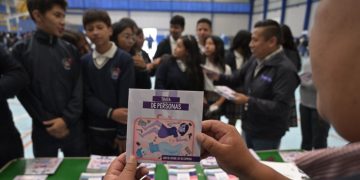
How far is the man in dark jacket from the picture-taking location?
69.8 inches

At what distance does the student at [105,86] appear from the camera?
1.24 m

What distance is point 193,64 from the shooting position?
136cm

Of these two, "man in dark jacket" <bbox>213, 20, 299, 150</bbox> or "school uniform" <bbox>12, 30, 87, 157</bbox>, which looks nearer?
"school uniform" <bbox>12, 30, 87, 157</bbox>

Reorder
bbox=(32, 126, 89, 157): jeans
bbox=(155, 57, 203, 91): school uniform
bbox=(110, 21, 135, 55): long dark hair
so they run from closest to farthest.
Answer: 1. bbox=(155, 57, 203, 91): school uniform
2. bbox=(110, 21, 135, 55): long dark hair
3. bbox=(32, 126, 89, 157): jeans

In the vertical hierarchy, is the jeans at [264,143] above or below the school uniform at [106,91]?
below

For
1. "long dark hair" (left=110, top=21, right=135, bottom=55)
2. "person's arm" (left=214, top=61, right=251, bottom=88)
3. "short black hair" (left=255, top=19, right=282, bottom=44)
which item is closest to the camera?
"long dark hair" (left=110, top=21, right=135, bottom=55)

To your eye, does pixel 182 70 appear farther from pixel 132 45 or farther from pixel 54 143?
pixel 54 143

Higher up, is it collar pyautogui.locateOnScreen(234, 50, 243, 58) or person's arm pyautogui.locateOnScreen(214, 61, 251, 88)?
collar pyautogui.locateOnScreen(234, 50, 243, 58)

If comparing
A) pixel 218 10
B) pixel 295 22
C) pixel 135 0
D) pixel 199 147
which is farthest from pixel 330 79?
pixel 218 10

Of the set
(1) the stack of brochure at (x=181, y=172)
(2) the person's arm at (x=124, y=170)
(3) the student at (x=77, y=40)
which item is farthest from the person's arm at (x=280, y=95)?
(3) the student at (x=77, y=40)

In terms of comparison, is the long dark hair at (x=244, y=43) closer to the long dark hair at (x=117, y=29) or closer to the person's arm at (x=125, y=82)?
the long dark hair at (x=117, y=29)

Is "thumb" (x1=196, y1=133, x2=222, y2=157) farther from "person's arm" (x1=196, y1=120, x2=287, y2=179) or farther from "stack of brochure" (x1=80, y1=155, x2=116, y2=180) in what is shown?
"stack of brochure" (x1=80, y1=155, x2=116, y2=180)

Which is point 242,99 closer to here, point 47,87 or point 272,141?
point 272,141

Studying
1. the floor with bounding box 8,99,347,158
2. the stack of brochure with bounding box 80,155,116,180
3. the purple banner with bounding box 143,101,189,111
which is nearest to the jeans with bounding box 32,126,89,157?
the stack of brochure with bounding box 80,155,116,180
